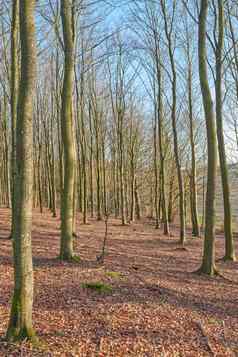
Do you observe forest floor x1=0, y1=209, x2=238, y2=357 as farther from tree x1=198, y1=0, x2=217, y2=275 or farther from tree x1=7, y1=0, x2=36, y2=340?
tree x1=198, y1=0, x2=217, y2=275

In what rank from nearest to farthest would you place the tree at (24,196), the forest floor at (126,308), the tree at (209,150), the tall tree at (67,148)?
the tree at (24,196) < the forest floor at (126,308) < the tall tree at (67,148) < the tree at (209,150)

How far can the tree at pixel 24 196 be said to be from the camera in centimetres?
405

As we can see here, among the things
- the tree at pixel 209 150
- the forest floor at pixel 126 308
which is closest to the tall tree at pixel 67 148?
the forest floor at pixel 126 308

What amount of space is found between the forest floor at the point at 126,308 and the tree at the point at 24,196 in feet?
1.07

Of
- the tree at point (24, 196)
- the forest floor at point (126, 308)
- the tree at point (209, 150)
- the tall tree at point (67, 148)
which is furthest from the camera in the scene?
the tree at point (209, 150)

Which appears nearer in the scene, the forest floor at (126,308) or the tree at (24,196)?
the tree at (24,196)

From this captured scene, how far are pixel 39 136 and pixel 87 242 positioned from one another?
574 inches

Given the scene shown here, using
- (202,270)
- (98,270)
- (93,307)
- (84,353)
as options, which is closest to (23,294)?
(84,353)

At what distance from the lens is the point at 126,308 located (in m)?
5.85

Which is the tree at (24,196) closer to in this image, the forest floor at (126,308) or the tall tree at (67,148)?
the forest floor at (126,308)

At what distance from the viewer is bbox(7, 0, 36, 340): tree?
405 centimetres

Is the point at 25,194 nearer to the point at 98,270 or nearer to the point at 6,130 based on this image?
the point at 98,270

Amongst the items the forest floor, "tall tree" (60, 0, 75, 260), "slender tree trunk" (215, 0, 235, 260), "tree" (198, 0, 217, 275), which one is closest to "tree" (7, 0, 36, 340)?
the forest floor

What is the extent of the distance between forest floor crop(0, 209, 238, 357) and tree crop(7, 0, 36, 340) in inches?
12.8
